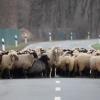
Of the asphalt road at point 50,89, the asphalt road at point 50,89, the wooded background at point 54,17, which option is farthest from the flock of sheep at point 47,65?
the wooded background at point 54,17

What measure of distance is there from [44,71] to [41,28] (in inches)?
2007

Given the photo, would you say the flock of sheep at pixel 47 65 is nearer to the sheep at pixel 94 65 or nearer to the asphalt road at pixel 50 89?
the sheep at pixel 94 65

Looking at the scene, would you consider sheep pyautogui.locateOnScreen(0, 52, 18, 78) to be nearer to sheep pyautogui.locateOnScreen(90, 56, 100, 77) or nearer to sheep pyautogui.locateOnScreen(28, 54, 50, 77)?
sheep pyautogui.locateOnScreen(28, 54, 50, 77)

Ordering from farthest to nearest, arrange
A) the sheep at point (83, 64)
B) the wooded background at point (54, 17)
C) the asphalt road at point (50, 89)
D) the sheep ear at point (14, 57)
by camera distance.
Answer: the wooded background at point (54, 17) → the sheep at point (83, 64) → the sheep ear at point (14, 57) → the asphalt road at point (50, 89)

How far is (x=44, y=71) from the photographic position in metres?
22.3

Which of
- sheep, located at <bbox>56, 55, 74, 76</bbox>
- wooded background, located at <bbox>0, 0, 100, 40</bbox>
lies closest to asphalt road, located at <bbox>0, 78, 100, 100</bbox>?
sheep, located at <bbox>56, 55, 74, 76</bbox>

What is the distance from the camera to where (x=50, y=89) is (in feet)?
56.0

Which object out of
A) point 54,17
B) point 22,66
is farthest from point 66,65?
point 54,17

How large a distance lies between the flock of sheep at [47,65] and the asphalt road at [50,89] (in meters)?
1.39

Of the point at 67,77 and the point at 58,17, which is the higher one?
the point at 58,17

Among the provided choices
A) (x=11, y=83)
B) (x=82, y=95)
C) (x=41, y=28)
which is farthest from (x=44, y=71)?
(x=41, y=28)

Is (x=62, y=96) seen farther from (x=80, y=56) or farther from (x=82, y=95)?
(x=80, y=56)

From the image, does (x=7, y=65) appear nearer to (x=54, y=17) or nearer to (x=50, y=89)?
(x=50, y=89)

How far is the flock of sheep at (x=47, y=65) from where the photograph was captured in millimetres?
22047
